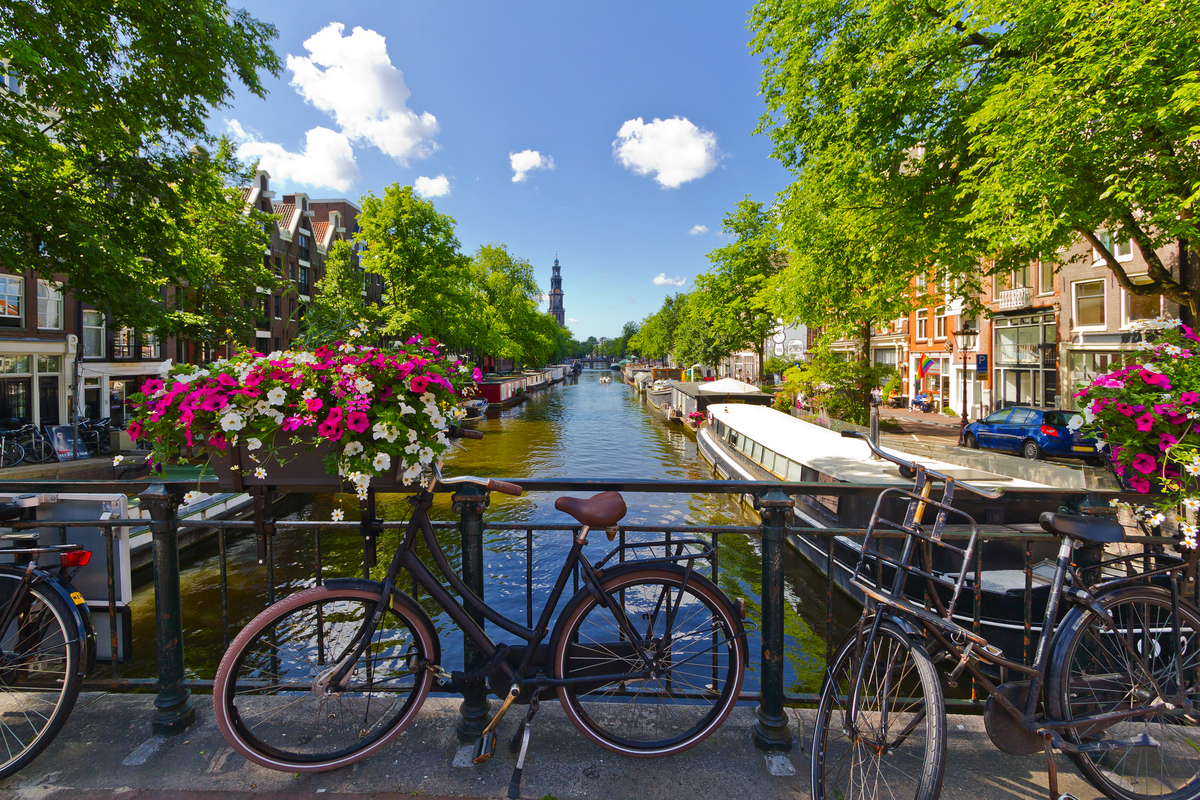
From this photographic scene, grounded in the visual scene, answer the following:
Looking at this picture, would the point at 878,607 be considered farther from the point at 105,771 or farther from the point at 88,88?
the point at 88,88

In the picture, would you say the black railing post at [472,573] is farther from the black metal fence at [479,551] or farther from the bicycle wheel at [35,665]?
the bicycle wheel at [35,665]

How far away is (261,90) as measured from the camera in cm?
1044

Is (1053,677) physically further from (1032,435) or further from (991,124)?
(1032,435)

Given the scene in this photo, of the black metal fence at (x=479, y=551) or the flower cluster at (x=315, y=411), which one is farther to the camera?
the black metal fence at (x=479, y=551)

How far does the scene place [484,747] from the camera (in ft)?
7.39

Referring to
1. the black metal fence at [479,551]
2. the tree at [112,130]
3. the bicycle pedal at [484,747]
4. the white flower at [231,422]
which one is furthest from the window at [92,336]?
the bicycle pedal at [484,747]

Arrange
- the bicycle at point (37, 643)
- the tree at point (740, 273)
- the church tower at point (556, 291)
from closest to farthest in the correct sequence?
the bicycle at point (37, 643) < the tree at point (740, 273) < the church tower at point (556, 291)

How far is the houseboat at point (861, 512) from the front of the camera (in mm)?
6469

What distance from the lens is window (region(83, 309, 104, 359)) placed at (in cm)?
2194

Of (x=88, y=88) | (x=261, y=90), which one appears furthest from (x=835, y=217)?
(x=88, y=88)

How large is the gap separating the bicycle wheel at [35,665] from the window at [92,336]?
2580 cm

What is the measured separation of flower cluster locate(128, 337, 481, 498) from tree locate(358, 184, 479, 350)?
85.3ft

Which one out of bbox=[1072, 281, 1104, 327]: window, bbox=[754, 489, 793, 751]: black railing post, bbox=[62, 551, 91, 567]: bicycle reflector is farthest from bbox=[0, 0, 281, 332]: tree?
bbox=[1072, 281, 1104, 327]: window

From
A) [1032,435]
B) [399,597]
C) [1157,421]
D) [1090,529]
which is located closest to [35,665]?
[399,597]
